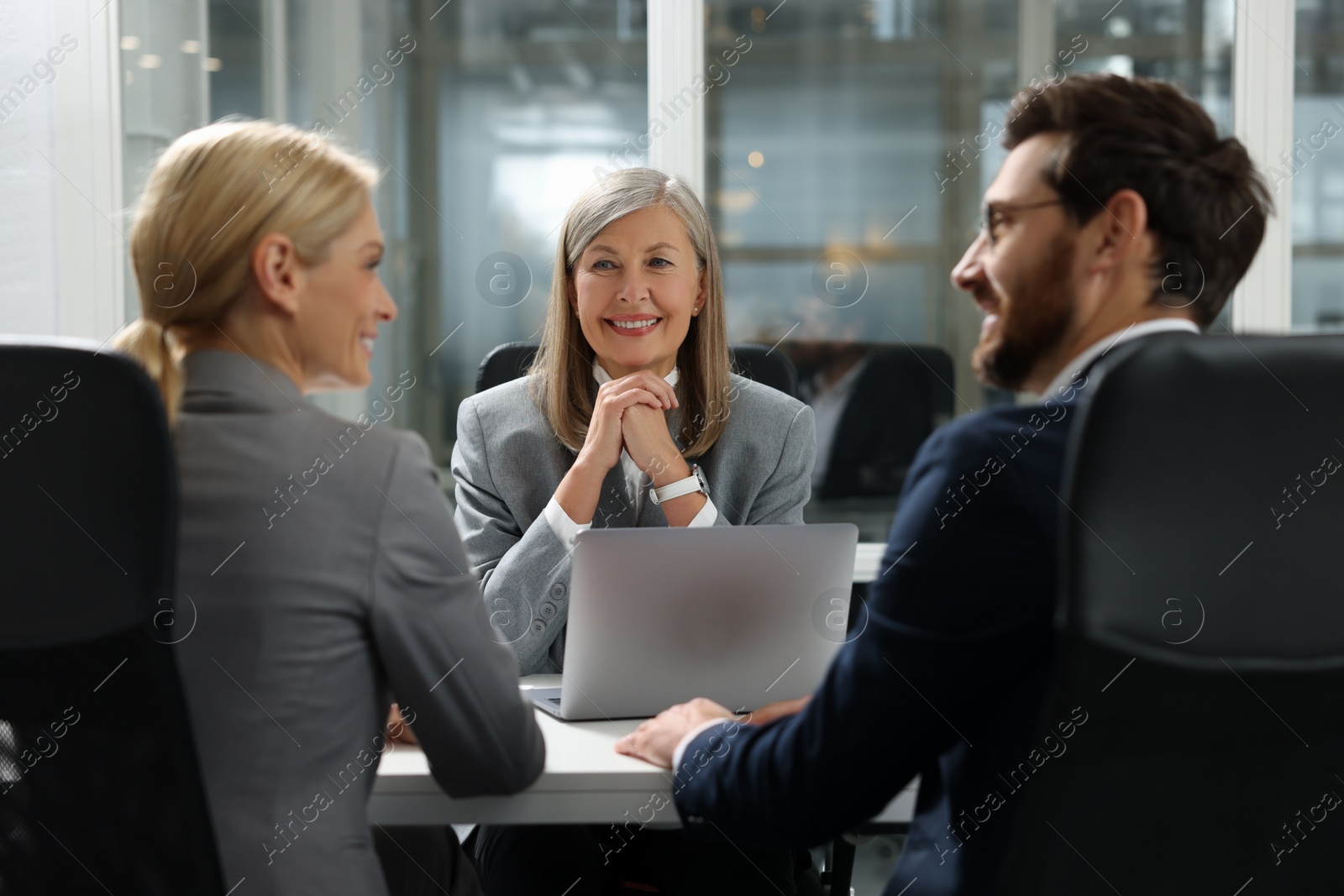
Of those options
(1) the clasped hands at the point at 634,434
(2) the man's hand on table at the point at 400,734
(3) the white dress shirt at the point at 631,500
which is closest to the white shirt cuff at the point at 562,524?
(3) the white dress shirt at the point at 631,500

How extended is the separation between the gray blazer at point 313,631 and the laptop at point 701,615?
181 millimetres

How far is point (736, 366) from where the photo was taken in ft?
6.89

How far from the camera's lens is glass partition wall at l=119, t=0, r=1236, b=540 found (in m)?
3.15

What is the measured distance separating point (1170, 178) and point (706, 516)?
35.1 inches

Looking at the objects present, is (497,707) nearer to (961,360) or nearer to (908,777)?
(908,777)

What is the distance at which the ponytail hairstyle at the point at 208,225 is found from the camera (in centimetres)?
103

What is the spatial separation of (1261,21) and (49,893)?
336cm

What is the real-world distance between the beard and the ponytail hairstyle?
2.14 feet

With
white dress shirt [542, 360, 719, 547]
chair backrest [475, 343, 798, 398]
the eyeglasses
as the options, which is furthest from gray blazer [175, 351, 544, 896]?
chair backrest [475, 343, 798, 398]

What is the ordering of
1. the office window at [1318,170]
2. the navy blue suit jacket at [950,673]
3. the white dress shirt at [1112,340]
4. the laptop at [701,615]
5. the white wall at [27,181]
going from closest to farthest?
the navy blue suit jacket at [950,673], the white dress shirt at [1112,340], the laptop at [701,615], the white wall at [27,181], the office window at [1318,170]

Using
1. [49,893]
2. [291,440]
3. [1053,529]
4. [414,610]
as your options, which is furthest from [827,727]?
[49,893]

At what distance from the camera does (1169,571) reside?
2.38 feet

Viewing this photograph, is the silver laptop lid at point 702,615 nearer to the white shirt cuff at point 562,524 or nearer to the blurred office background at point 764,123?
the white shirt cuff at point 562,524

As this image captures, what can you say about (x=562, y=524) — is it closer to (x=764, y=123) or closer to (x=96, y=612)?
(x=96, y=612)
